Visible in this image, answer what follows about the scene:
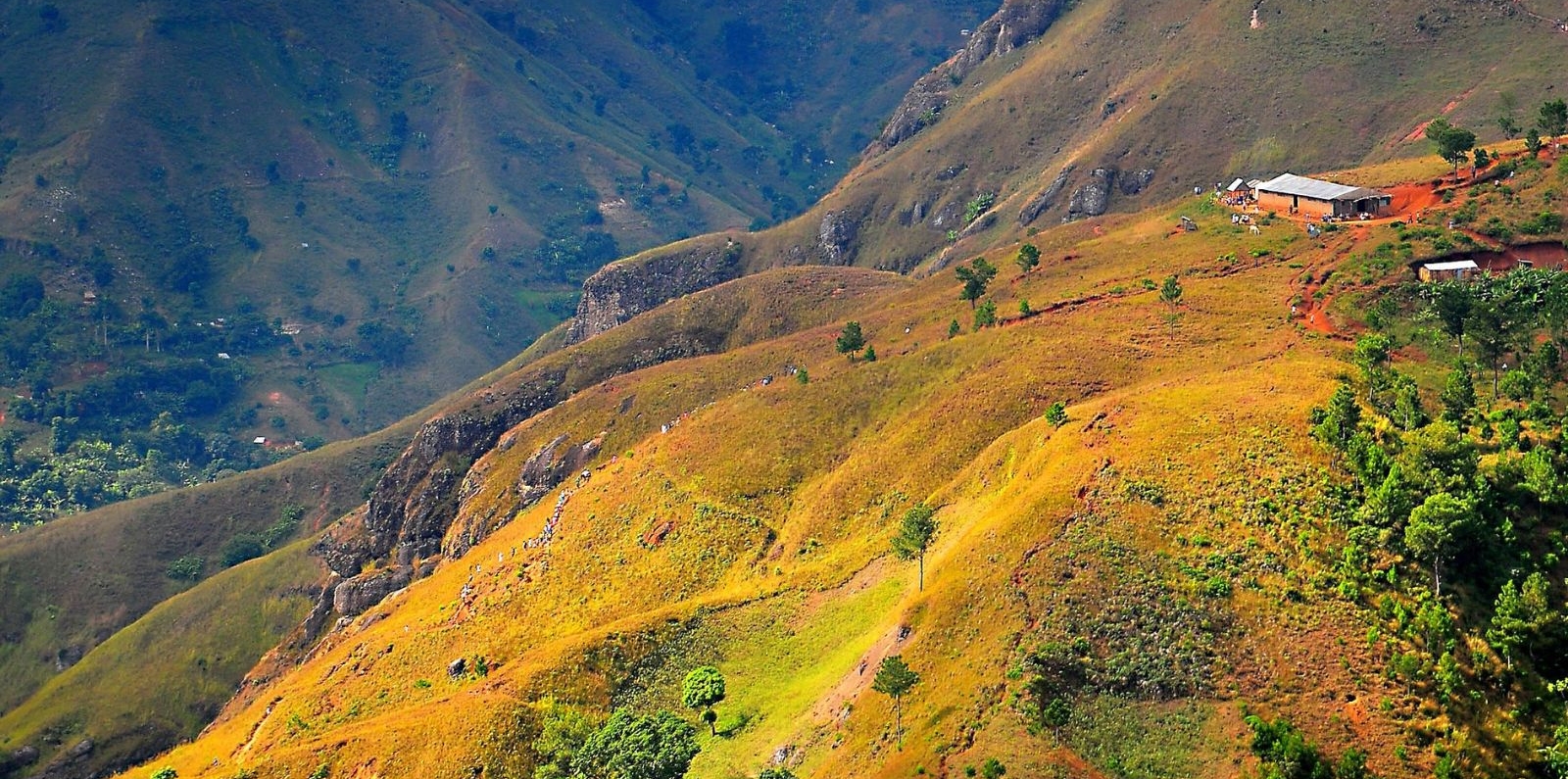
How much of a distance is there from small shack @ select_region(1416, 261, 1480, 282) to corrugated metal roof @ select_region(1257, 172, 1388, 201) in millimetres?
20947

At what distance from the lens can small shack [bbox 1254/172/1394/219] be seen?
118 metres

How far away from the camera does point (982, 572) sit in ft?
225

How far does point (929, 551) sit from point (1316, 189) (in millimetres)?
74366

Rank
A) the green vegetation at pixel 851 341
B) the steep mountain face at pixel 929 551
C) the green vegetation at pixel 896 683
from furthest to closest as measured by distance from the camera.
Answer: the green vegetation at pixel 851 341
the green vegetation at pixel 896 683
the steep mountain face at pixel 929 551

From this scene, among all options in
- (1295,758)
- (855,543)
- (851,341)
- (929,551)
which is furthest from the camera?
(851,341)

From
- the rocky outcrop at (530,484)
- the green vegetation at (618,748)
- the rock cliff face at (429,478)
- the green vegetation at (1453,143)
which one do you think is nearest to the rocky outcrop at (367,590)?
the rock cliff face at (429,478)

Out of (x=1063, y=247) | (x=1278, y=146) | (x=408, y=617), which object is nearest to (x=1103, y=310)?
(x=1063, y=247)

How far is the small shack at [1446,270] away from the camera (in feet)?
319

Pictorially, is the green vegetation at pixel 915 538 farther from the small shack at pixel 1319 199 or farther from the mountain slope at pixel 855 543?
the small shack at pixel 1319 199

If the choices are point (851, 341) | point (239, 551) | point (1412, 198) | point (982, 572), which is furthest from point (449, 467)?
point (1412, 198)

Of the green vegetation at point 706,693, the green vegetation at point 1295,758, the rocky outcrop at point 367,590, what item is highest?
the green vegetation at point 1295,758

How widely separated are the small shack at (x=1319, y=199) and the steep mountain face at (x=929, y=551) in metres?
6.63

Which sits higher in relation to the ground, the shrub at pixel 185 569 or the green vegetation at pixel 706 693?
the green vegetation at pixel 706 693

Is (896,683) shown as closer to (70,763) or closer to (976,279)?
(976,279)
